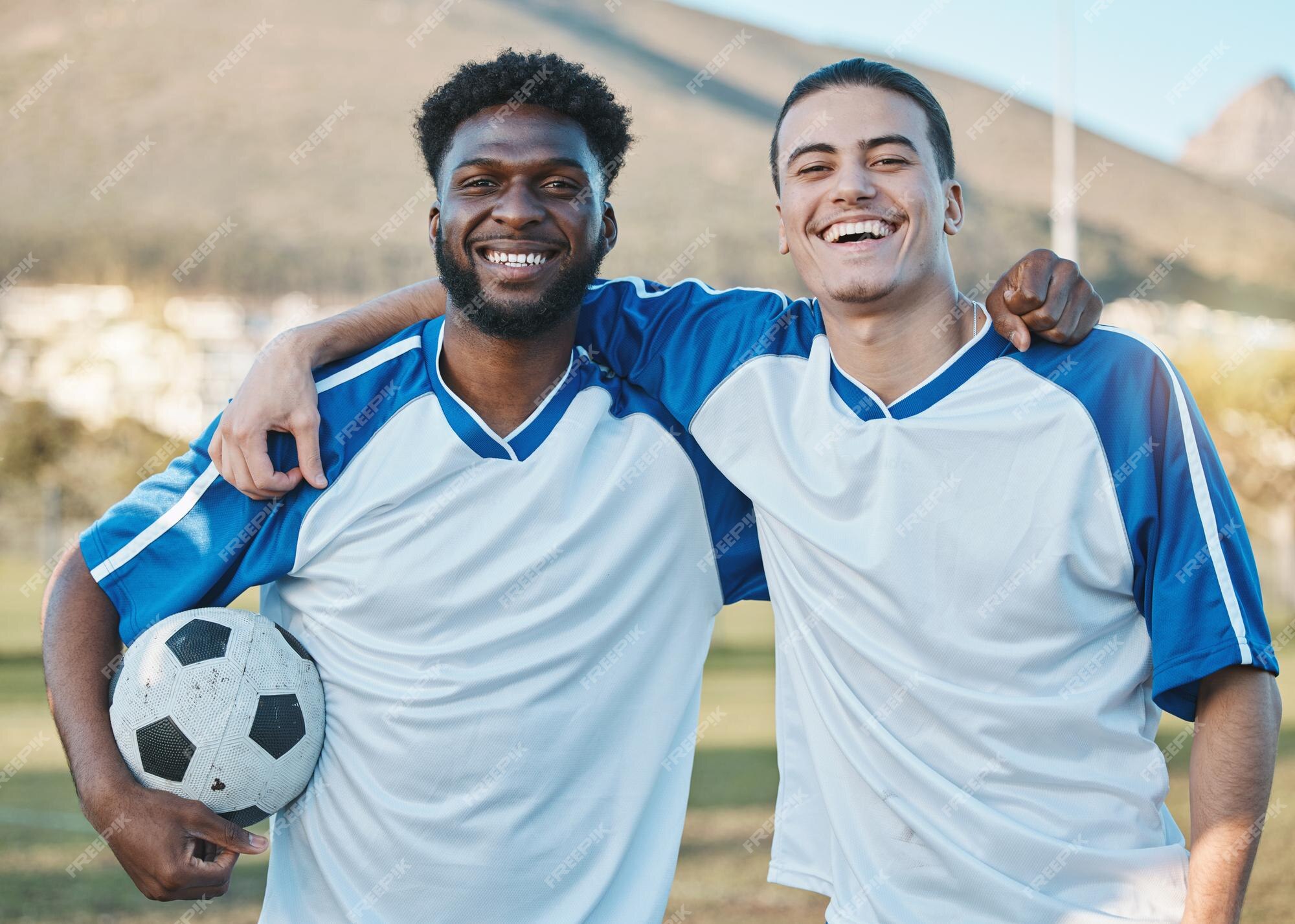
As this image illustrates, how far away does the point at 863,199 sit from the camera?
9.71 feet

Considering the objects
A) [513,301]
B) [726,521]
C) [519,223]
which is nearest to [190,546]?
[513,301]

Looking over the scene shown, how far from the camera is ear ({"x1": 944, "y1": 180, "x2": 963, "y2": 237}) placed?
3.16 m

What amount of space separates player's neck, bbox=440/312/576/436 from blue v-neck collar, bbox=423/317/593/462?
2 cm

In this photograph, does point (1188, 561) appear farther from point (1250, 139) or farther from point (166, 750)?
point (1250, 139)

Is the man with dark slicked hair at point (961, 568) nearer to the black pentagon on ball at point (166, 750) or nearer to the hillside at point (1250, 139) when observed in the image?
the black pentagon on ball at point (166, 750)

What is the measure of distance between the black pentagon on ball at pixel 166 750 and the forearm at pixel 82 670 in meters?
0.08

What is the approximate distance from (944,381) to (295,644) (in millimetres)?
1730

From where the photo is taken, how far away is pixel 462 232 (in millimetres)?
3166

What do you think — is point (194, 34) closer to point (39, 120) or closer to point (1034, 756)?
point (39, 120)

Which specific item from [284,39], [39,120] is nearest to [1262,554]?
[39,120]

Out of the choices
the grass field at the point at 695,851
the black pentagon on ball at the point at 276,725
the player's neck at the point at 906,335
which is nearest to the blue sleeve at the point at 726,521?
the player's neck at the point at 906,335

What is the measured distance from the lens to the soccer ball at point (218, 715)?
2.83 metres

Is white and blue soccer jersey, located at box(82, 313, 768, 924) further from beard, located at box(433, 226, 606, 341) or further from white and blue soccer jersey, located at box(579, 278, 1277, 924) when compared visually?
white and blue soccer jersey, located at box(579, 278, 1277, 924)

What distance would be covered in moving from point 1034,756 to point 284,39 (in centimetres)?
14760
